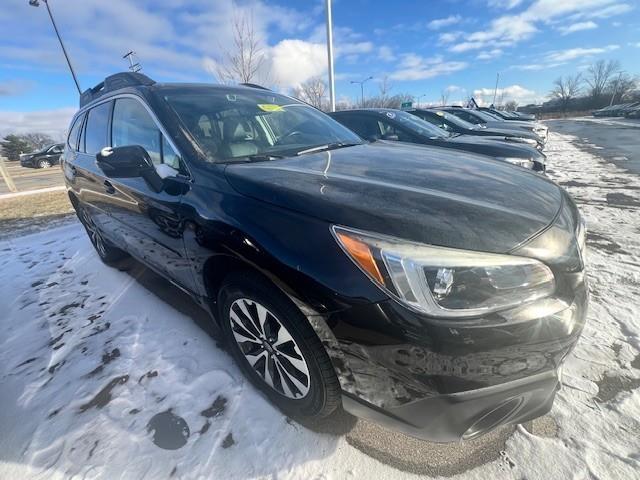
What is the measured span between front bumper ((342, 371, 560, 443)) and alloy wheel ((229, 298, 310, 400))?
0.40 meters

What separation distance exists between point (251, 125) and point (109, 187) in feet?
4.42

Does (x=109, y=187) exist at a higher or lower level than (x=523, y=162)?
higher

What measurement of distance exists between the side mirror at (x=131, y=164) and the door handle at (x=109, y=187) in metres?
0.76

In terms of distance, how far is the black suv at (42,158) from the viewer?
23766 mm

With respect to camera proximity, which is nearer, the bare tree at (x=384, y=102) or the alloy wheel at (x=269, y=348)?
the alloy wheel at (x=269, y=348)

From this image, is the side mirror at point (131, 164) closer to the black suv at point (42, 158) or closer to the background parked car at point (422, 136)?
the background parked car at point (422, 136)

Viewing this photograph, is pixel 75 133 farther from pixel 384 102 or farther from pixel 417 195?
pixel 384 102

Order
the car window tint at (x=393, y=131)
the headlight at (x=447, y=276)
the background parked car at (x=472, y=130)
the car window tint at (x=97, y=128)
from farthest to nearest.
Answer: the background parked car at (x=472, y=130)
the car window tint at (x=393, y=131)
the car window tint at (x=97, y=128)
the headlight at (x=447, y=276)

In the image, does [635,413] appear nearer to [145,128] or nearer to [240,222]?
[240,222]

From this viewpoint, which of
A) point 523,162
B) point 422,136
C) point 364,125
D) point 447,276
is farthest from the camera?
point 364,125

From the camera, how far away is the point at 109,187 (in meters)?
2.75

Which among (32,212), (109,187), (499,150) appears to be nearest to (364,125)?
(499,150)

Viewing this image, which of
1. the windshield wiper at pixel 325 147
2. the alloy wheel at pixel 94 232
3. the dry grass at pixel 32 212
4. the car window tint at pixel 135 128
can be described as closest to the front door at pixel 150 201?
the car window tint at pixel 135 128

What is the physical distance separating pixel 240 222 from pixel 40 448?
1557mm
